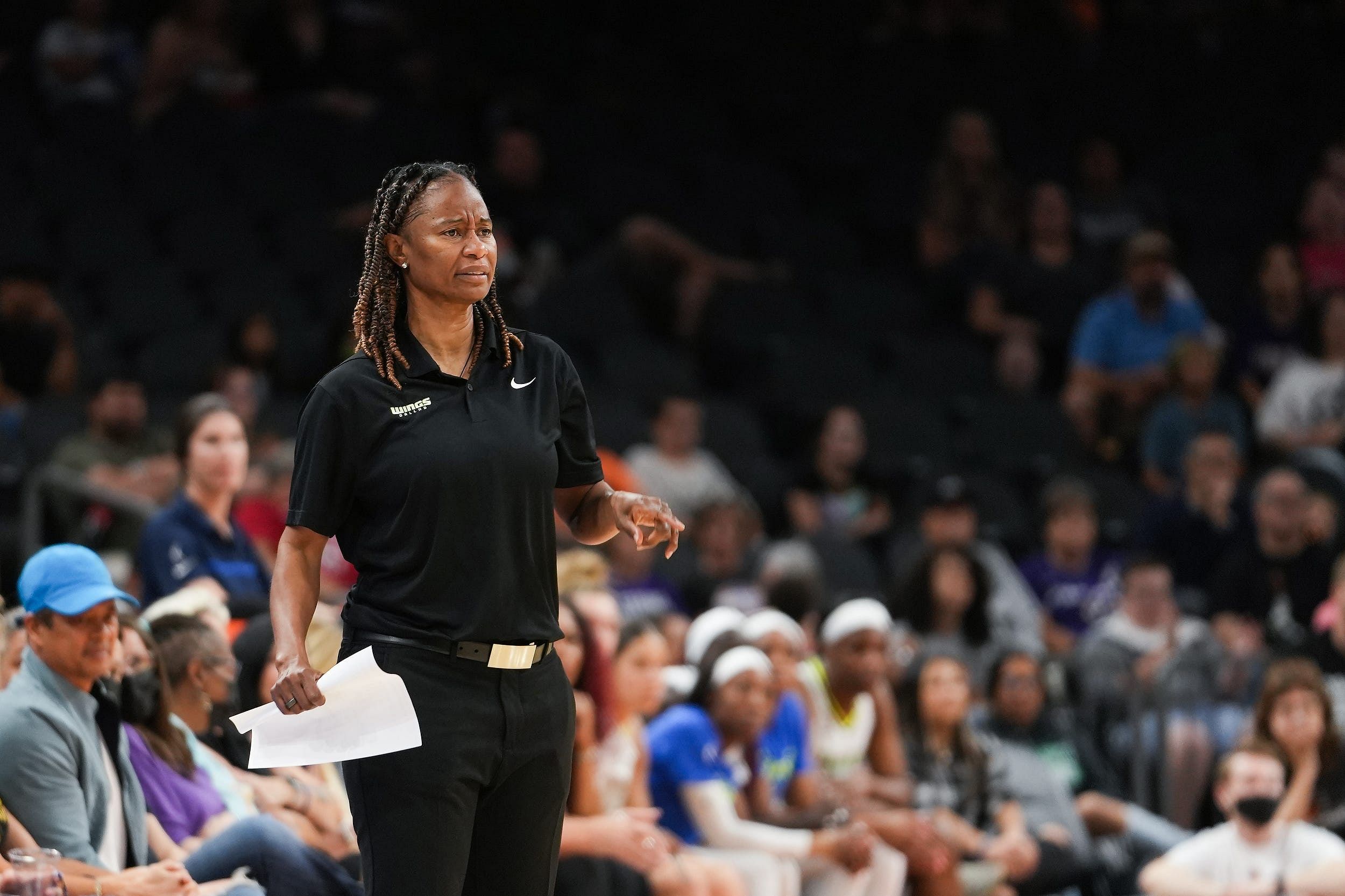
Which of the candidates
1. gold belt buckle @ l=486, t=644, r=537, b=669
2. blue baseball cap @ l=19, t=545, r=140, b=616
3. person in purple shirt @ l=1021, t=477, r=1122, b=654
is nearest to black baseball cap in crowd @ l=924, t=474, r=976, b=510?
person in purple shirt @ l=1021, t=477, r=1122, b=654

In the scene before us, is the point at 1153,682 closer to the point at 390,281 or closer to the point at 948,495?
the point at 948,495

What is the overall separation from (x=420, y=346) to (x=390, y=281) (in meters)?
0.12

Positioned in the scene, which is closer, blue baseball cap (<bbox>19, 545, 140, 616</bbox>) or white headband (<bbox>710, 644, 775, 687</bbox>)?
blue baseball cap (<bbox>19, 545, 140, 616</bbox>)

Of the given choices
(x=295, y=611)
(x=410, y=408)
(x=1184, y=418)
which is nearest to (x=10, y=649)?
(x=295, y=611)

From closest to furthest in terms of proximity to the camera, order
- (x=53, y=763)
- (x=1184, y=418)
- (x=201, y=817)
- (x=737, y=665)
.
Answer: (x=53, y=763)
(x=201, y=817)
(x=737, y=665)
(x=1184, y=418)

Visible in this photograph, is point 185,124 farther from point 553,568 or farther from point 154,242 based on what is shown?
point 553,568

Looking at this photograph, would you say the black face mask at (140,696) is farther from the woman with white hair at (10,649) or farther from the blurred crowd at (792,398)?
the woman with white hair at (10,649)

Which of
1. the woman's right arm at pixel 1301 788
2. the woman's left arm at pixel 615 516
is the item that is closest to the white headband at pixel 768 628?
the woman's right arm at pixel 1301 788

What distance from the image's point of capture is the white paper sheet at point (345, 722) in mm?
2465

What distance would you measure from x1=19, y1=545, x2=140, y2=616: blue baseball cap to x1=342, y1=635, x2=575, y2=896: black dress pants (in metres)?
1.21

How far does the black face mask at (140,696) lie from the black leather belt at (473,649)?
1.66 meters

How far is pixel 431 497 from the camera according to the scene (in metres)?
2.51

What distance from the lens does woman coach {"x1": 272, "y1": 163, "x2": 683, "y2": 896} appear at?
2486 millimetres

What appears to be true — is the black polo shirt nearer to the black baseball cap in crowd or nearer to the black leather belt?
the black leather belt
